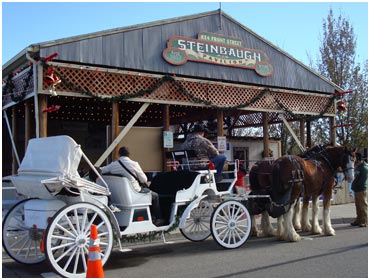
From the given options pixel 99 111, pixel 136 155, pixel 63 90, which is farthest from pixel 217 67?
pixel 99 111

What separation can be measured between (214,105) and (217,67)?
1256mm

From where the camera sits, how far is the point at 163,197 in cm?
813

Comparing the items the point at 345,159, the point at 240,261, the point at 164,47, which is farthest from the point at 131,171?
the point at 164,47

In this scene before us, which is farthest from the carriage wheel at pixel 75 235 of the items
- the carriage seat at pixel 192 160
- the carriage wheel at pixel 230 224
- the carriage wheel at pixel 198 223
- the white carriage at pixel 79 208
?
the carriage wheel at pixel 198 223

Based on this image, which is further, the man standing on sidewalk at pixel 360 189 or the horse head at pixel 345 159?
the man standing on sidewalk at pixel 360 189

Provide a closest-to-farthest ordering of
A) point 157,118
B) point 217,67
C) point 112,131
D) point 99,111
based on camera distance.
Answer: point 112,131
point 217,67
point 99,111
point 157,118

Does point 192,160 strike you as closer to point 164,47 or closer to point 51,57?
point 51,57

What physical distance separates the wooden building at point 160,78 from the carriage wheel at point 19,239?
3.92 meters

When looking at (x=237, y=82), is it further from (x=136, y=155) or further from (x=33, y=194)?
(x=33, y=194)

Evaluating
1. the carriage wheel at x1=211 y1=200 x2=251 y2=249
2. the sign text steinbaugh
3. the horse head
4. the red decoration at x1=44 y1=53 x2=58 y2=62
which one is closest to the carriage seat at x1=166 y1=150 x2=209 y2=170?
the carriage wheel at x1=211 y1=200 x2=251 y2=249

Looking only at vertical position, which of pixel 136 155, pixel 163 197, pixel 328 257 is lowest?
pixel 328 257

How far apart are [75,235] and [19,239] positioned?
1.43 m

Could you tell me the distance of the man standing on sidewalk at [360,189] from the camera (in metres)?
11.2

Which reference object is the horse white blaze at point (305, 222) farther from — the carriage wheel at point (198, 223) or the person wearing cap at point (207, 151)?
the person wearing cap at point (207, 151)
